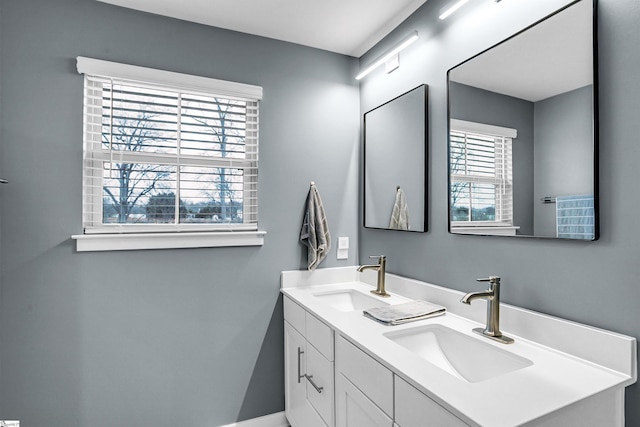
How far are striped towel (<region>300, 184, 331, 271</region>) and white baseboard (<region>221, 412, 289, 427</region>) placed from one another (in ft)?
3.13

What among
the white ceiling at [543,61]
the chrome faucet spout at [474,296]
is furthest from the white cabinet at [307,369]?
the white ceiling at [543,61]

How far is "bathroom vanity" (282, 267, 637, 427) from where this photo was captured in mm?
899

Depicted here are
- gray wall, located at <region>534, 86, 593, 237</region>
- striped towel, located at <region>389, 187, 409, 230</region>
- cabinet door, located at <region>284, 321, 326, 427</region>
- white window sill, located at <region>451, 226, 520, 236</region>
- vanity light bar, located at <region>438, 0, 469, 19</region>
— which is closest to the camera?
gray wall, located at <region>534, 86, 593, 237</region>

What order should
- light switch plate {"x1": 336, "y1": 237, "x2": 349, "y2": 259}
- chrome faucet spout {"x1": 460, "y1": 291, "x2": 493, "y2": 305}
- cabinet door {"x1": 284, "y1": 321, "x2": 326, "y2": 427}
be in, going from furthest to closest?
light switch plate {"x1": 336, "y1": 237, "x2": 349, "y2": 259} < cabinet door {"x1": 284, "y1": 321, "x2": 326, "y2": 427} < chrome faucet spout {"x1": 460, "y1": 291, "x2": 493, "y2": 305}

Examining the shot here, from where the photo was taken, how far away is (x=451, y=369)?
54.4 inches

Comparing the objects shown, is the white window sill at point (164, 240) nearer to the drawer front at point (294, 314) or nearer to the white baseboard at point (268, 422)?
the drawer front at point (294, 314)

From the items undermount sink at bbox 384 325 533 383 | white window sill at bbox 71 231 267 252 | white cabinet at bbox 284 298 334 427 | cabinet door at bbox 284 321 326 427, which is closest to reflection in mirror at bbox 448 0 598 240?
undermount sink at bbox 384 325 533 383

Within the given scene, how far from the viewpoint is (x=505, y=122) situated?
1.42 m

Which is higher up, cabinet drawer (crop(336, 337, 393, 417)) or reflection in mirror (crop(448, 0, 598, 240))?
reflection in mirror (crop(448, 0, 598, 240))

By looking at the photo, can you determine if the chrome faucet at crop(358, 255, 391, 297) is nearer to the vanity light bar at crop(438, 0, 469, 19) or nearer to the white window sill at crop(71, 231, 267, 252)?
the white window sill at crop(71, 231, 267, 252)

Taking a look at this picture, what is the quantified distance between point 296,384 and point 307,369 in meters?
0.26

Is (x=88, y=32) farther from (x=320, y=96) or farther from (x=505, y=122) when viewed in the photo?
(x=505, y=122)

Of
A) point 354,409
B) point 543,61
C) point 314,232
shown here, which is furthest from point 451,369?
point 543,61

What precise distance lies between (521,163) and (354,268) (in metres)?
1.33
